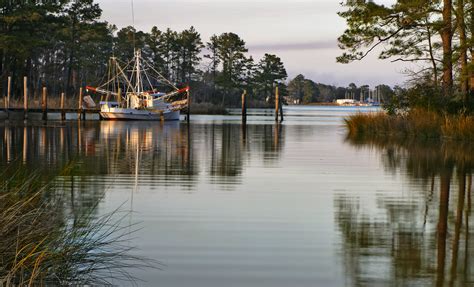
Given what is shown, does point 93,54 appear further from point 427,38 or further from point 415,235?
point 415,235

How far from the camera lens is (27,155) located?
67.4ft

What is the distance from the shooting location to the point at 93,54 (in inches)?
4146

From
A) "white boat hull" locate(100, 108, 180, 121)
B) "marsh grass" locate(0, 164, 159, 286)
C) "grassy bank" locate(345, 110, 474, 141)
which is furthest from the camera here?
"white boat hull" locate(100, 108, 180, 121)

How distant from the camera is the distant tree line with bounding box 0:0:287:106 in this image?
66938 millimetres

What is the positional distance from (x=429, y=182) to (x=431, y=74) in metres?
21.5

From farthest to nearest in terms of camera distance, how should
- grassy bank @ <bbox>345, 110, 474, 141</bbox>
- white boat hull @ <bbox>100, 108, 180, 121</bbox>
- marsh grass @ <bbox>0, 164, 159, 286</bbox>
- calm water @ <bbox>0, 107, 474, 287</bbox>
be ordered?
white boat hull @ <bbox>100, 108, 180, 121</bbox> → grassy bank @ <bbox>345, 110, 474, 141</bbox> → calm water @ <bbox>0, 107, 474, 287</bbox> → marsh grass @ <bbox>0, 164, 159, 286</bbox>

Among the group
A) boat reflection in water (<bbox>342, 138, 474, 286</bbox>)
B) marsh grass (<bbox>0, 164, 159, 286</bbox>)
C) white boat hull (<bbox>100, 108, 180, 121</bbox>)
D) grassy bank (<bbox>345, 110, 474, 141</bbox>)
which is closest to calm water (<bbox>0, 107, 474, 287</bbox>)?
boat reflection in water (<bbox>342, 138, 474, 286</bbox>)

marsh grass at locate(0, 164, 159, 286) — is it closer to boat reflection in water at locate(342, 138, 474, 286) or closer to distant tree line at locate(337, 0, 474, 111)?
boat reflection in water at locate(342, 138, 474, 286)

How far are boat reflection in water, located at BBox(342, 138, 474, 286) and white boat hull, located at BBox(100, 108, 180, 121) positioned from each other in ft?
152

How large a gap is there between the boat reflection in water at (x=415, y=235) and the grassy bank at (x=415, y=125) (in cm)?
1391

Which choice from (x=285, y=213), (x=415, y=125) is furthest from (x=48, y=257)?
(x=415, y=125)

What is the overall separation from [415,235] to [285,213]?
7.65 feet

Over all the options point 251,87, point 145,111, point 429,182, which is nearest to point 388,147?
point 429,182

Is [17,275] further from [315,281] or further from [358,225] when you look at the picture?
[358,225]
